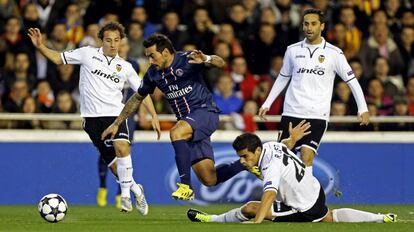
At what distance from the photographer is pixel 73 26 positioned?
21656 mm

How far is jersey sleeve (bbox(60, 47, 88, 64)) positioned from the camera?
16.2 meters

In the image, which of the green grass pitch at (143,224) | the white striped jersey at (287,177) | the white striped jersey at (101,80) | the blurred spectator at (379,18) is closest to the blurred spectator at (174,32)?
the blurred spectator at (379,18)

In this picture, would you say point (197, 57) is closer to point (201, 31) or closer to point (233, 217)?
point (233, 217)

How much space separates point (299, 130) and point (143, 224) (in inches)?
99.0

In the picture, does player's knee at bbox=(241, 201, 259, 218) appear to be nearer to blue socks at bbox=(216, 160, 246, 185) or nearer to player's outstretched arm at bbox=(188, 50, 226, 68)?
blue socks at bbox=(216, 160, 246, 185)

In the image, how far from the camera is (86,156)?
2025cm

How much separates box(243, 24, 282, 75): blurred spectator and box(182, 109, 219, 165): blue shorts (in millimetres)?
6977

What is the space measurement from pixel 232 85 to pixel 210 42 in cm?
115

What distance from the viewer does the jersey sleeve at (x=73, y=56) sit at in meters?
16.2

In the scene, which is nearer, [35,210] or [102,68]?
[102,68]

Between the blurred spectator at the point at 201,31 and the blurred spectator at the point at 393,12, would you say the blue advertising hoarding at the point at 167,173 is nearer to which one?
the blurred spectator at the point at 201,31

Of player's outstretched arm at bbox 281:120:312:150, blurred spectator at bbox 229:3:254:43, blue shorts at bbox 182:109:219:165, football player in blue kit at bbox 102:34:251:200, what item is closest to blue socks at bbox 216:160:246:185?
football player in blue kit at bbox 102:34:251:200

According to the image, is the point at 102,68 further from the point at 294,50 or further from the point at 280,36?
the point at 280,36

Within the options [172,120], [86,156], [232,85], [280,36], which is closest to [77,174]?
[86,156]
